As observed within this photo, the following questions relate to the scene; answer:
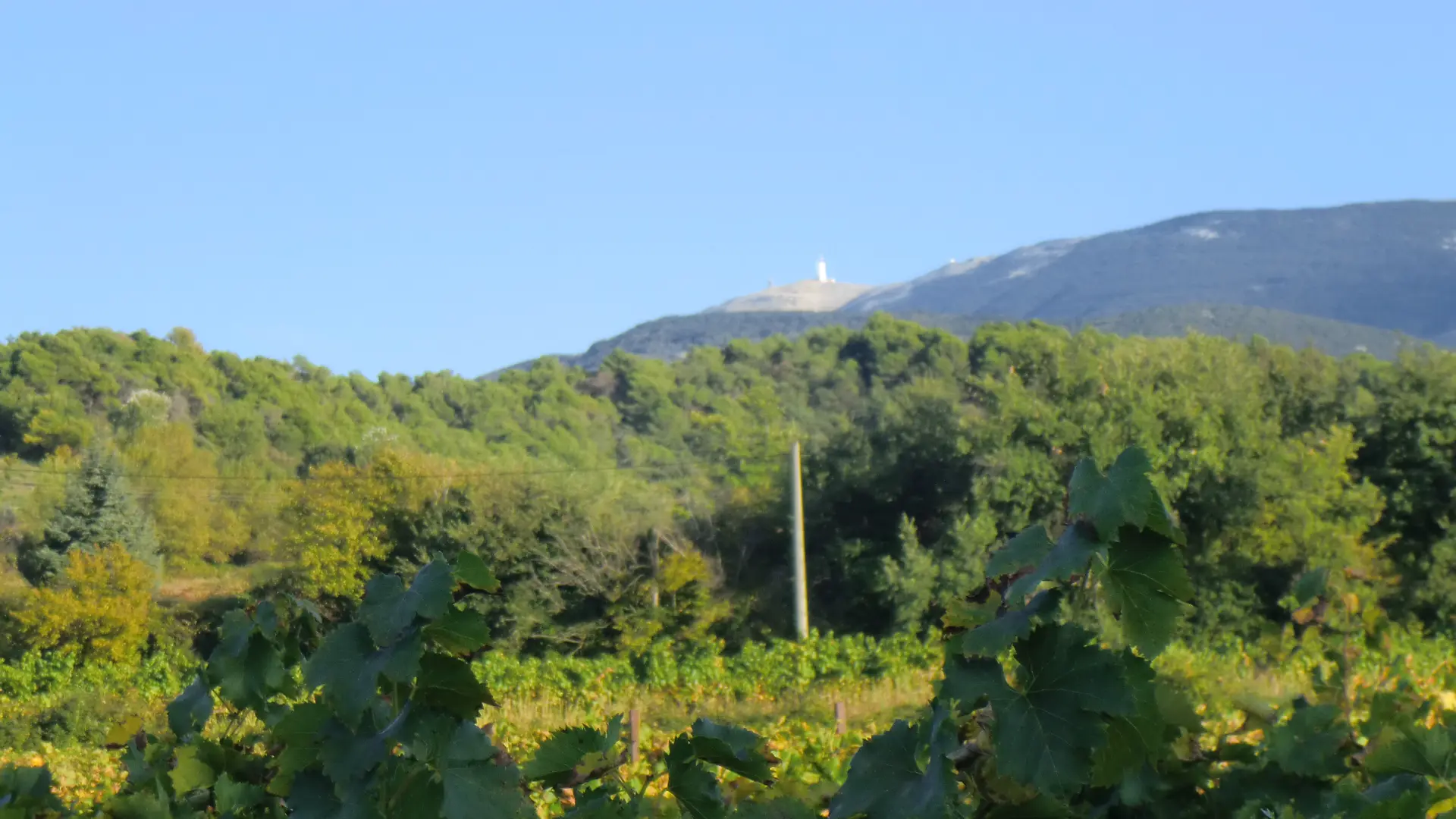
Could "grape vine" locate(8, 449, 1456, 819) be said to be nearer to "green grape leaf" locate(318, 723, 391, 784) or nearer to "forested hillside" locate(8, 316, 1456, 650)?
"green grape leaf" locate(318, 723, 391, 784)

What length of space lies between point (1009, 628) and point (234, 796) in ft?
3.90

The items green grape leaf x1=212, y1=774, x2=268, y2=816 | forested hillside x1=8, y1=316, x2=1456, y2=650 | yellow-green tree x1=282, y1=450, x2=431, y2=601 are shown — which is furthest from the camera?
yellow-green tree x1=282, y1=450, x2=431, y2=601

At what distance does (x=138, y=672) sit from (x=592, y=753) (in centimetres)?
3183

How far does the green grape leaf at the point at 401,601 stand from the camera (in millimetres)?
1337

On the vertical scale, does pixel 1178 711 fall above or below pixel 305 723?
below

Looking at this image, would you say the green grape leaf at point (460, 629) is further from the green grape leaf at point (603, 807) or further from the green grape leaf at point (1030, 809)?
the green grape leaf at point (1030, 809)

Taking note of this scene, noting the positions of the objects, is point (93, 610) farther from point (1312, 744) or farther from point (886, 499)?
point (1312, 744)

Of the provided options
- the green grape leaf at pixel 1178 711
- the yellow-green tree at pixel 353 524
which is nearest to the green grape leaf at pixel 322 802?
the green grape leaf at pixel 1178 711

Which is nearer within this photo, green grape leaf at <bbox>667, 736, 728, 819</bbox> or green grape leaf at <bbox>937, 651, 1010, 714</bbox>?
green grape leaf at <bbox>937, 651, 1010, 714</bbox>

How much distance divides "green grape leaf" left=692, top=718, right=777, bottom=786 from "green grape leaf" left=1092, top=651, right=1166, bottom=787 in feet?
1.61

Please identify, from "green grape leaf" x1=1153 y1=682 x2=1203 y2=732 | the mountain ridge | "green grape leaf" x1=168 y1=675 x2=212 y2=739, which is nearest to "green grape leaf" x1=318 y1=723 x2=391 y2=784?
"green grape leaf" x1=168 y1=675 x2=212 y2=739

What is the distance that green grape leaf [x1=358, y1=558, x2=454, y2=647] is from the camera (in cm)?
134

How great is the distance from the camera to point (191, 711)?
80.4 inches

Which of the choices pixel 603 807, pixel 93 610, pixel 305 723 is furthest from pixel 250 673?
pixel 93 610
